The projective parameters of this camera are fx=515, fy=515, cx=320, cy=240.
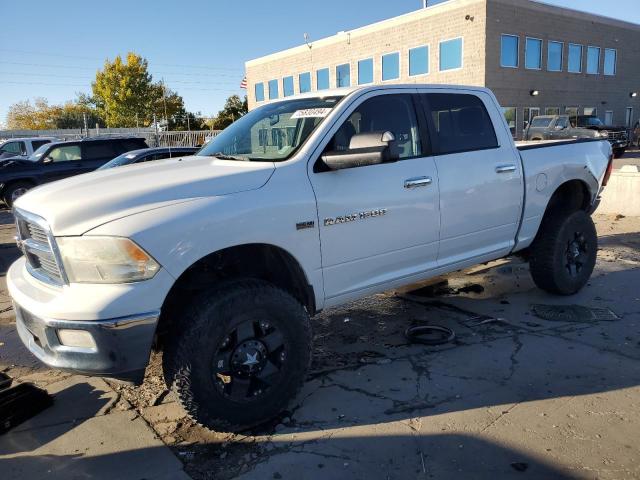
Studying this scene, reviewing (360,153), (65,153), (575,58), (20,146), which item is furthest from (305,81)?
(360,153)

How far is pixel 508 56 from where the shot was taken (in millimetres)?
27250

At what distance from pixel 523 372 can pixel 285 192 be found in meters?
2.16

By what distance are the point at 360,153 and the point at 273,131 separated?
937 mm

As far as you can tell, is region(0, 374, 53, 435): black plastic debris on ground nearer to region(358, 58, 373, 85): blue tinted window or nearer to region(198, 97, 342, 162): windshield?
region(198, 97, 342, 162): windshield

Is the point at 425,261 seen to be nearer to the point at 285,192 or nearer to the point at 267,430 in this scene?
the point at 285,192

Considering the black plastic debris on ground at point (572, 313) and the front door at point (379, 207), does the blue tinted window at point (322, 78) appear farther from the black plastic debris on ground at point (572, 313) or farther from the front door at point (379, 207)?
the front door at point (379, 207)

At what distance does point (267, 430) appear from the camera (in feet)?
10.1

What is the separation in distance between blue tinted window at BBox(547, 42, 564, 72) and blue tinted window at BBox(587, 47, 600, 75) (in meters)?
2.97

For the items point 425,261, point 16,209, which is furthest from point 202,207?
point 425,261

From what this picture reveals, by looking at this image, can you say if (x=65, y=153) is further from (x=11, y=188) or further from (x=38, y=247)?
(x=38, y=247)

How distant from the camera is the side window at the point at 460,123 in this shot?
13.4 ft

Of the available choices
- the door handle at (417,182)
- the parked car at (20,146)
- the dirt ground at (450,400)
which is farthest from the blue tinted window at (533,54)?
the door handle at (417,182)

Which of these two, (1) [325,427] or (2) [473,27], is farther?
(2) [473,27]

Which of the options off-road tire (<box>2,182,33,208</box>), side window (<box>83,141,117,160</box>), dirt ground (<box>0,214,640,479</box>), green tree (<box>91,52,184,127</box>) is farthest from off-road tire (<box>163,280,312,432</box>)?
green tree (<box>91,52,184,127</box>)
